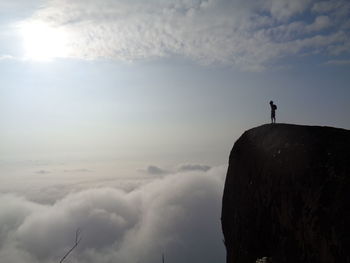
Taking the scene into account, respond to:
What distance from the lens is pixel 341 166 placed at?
1998cm

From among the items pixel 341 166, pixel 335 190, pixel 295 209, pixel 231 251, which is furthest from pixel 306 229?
pixel 231 251

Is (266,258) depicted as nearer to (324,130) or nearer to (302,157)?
(302,157)

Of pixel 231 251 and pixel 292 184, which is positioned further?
pixel 231 251

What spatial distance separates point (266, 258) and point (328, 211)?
580cm

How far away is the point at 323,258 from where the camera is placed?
18484 millimetres

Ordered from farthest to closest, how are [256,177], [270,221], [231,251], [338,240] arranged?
1. [231,251]
2. [256,177]
3. [270,221]
4. [338,240]

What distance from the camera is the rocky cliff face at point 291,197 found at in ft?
61.8

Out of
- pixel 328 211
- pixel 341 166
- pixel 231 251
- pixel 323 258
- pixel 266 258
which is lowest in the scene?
pixel 231 251

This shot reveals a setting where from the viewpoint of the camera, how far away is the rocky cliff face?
18.8 metres

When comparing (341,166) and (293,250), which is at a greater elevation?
(341,166)

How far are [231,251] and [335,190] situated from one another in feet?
41.8

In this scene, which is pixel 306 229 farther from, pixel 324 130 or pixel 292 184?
pixel 324 130

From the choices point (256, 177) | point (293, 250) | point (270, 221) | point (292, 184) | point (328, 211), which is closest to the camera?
point (328, 211)

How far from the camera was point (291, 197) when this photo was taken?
21.8 m
